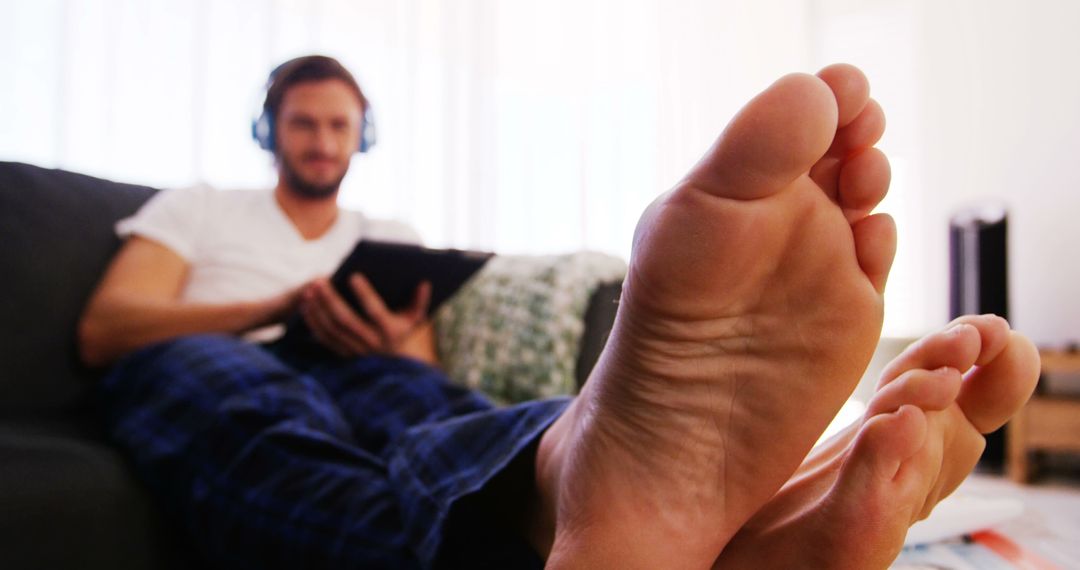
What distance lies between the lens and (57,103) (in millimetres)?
1798

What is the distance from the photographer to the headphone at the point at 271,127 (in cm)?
124

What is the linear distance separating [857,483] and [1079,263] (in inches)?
96.3

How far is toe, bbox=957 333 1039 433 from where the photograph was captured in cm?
47

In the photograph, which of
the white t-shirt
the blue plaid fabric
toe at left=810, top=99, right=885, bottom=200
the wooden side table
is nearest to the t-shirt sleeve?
the white t-shirt

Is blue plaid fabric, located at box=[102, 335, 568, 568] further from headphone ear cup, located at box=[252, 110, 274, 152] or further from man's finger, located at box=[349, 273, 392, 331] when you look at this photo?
headphone ear cup, located at box=[252, 110, 274, 152]

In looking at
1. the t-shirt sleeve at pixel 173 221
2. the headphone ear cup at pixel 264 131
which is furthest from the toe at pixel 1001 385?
the headphone ear cup at pixel 264 131

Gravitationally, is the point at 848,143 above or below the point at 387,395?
above

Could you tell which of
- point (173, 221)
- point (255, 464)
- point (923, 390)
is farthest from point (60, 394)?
point (923, 390)

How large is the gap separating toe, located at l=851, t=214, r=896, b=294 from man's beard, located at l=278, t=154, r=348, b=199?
91cm

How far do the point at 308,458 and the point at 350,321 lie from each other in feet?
0.96

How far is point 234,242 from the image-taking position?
1103 mm

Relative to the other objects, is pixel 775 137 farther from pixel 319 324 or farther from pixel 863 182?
pixel 319 324

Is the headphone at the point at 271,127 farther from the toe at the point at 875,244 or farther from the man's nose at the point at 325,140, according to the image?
the toe at the point at 875,244

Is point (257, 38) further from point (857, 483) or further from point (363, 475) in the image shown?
point (857, 483)
